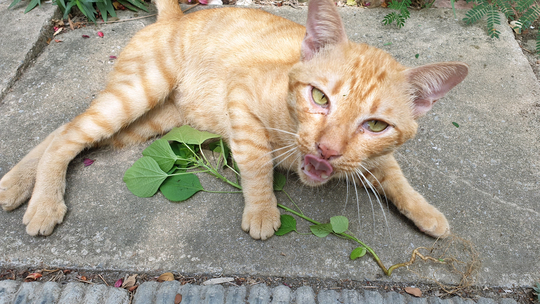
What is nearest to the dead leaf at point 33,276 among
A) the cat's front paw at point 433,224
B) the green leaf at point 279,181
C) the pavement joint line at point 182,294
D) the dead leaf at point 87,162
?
the pavement joint line at point 182,294

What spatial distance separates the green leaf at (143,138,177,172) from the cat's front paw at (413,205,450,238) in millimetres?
1686

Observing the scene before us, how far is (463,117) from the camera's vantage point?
3039 millimetres

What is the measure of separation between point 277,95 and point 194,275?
3.91ft

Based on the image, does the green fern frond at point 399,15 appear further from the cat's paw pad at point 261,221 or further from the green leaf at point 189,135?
the cat's paw pad at point 261,221

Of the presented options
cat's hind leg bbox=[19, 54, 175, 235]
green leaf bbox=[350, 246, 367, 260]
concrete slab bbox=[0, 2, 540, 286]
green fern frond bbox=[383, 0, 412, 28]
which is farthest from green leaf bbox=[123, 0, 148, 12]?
green leaf bbox=[350, 246, 367, 260]

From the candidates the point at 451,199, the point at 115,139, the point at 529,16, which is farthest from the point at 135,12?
the point at 529,16

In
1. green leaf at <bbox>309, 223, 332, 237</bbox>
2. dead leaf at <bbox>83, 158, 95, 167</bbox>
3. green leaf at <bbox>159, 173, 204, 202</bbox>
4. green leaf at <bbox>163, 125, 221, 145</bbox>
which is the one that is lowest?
green leaf at <bbox>309, 223, 332, 237</bbox>

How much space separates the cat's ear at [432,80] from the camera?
1.75 metres

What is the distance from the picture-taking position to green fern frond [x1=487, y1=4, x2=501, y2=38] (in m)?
3.62

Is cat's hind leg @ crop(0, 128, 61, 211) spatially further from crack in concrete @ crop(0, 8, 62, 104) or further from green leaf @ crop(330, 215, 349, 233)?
green leaf @ crop(330, 215, 349, 233)

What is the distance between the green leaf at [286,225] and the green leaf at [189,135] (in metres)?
0.83

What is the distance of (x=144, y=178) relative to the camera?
2393mm

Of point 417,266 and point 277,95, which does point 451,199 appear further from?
point 277,95

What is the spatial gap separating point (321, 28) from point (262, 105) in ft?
2.02
